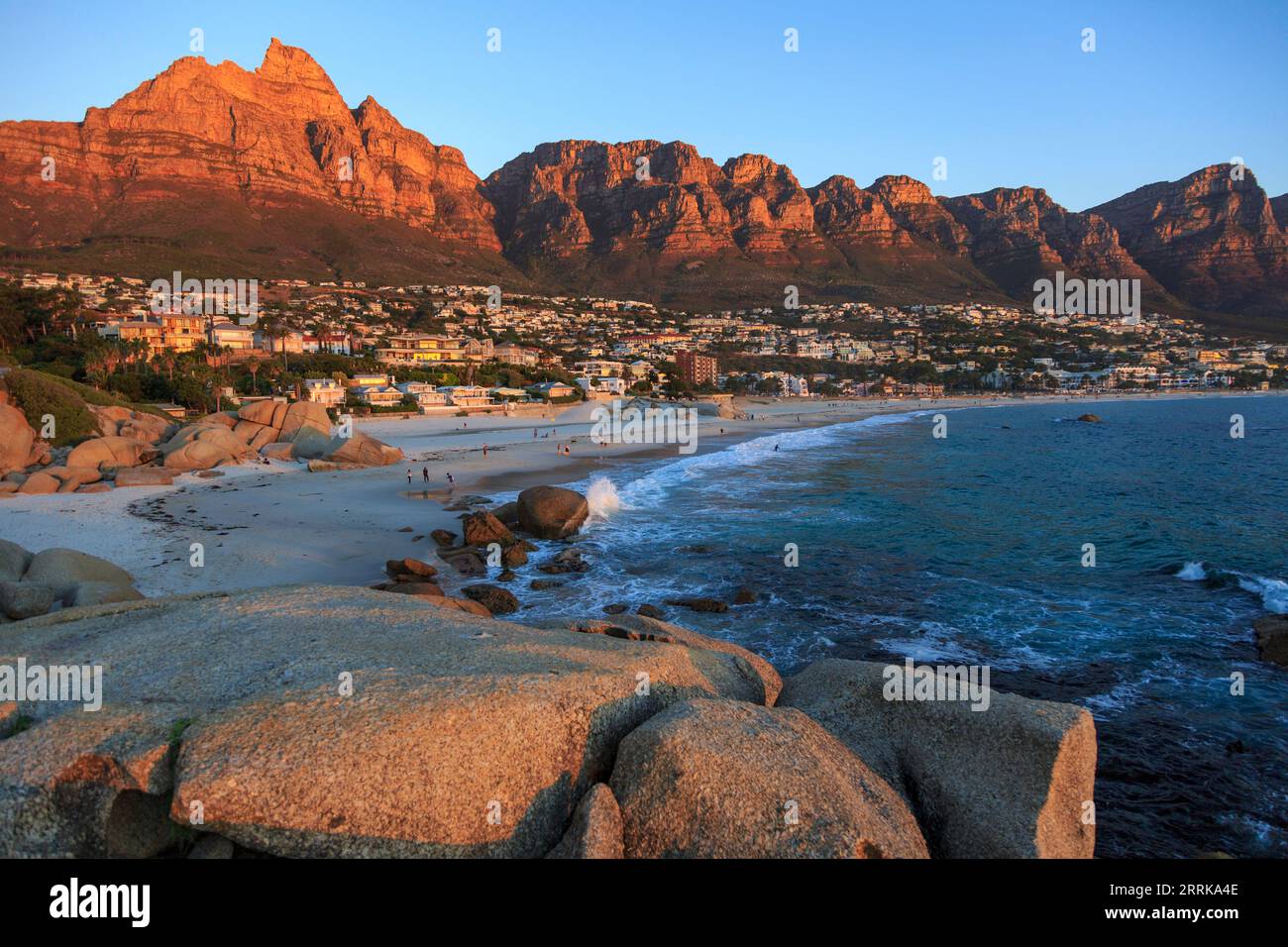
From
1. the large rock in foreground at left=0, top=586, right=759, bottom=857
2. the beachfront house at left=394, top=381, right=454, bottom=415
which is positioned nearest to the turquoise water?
the large rock in foreground at left=0, top=586, right=759, bottom=857

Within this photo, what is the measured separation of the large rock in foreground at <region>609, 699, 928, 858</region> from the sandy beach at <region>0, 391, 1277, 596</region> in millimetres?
14898

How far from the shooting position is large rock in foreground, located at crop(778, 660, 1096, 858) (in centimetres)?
646

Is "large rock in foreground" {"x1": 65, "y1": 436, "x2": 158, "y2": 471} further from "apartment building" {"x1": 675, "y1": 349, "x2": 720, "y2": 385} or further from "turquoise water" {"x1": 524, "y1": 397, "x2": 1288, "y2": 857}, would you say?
"apartment building" {"x1": 675, "y1": 349, "x2": 720, "y2": 385}

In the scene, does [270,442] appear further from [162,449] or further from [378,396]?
[378,396]

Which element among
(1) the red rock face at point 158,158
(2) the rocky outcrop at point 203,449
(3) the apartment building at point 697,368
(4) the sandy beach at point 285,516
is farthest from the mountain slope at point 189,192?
(4) the sandy beach at point 285,516

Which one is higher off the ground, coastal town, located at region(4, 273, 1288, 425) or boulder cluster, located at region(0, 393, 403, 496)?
coastal town, located at region(4, 273, 1288, 425)

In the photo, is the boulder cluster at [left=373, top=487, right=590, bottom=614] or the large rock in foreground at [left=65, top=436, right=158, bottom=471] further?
the large rock in foreground at [left=65, top=436, right=158, bottom=471]

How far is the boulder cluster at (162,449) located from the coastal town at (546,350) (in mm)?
15361

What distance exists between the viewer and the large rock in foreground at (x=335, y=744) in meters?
5.45

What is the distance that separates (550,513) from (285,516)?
11149 mm

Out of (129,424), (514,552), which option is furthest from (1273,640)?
(129,424)

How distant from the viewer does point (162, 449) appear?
38062 millimetres

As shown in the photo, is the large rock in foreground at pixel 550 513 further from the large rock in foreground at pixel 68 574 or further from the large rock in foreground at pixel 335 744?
the large rock in foreground at pixel 335 744
